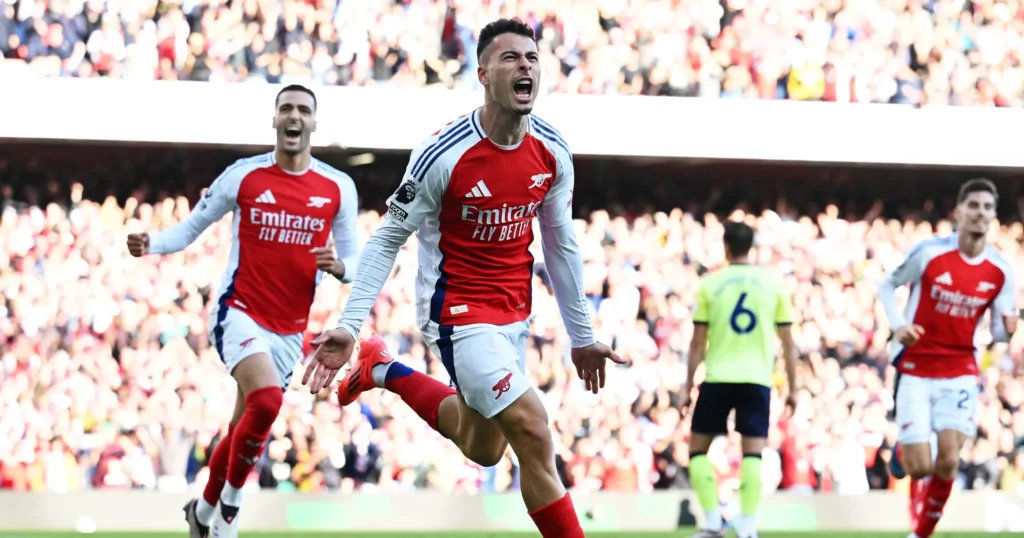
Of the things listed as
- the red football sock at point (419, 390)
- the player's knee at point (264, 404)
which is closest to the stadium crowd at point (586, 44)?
the player's knee at point (264, 404)

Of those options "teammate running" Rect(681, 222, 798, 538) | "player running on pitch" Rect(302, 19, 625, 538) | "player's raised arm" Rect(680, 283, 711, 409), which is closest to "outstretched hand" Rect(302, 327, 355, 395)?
"player running on pitch" Rect(302, 19, 625, 538)

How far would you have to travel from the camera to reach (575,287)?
4688 millimetres

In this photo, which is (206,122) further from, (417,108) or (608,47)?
(608,47)

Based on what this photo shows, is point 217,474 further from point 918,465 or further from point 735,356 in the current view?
point 918,465

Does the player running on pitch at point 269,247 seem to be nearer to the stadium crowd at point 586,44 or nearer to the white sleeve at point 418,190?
the white sleeve at point 418,190

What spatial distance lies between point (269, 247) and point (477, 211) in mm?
2319

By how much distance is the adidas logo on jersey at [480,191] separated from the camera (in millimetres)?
4430

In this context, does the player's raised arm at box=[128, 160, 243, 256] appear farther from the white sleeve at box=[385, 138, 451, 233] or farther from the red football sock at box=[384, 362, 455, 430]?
the white sleeve at box=[385, 138, 451, 233]

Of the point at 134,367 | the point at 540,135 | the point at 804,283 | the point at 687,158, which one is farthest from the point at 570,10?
the point at 540,135

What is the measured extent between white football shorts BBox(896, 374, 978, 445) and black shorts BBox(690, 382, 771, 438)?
80 cm

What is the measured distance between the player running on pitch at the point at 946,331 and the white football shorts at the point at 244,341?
3370 mm

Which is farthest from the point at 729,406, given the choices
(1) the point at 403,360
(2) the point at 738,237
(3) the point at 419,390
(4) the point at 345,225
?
(1) the point at 403,360

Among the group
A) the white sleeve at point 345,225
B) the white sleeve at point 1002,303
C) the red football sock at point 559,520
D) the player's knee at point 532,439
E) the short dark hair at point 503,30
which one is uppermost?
the short dark hair at point 503,30

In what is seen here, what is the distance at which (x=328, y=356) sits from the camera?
3930mm
